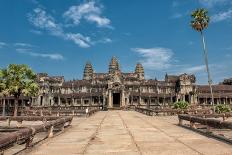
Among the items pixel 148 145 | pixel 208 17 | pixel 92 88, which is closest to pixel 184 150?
pixel 148 145

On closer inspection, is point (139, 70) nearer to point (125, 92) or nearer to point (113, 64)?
point (113, 64)

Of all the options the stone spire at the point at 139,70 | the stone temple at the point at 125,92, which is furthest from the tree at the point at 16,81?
the stone spire at the point at 139,70

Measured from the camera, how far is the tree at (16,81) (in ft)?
136

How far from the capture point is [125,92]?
276 feet

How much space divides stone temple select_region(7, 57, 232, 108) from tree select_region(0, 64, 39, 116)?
137 ft

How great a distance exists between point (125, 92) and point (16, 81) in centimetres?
4602

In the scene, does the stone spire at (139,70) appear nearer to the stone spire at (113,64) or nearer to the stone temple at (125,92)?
the stone spire at (113,64)

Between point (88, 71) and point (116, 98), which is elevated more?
point (88, 71)

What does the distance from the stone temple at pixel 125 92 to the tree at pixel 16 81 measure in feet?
137

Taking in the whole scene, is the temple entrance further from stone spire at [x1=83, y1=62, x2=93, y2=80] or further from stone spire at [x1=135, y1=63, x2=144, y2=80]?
stone spire at [x1=83, y1=62, x2=93, y2=80]

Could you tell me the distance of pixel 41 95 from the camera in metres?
101

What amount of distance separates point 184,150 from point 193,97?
91.7 metres

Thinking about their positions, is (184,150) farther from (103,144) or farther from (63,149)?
(63,149)

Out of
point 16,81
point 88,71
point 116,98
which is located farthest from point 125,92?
point 88,71
